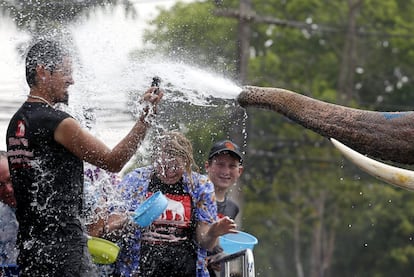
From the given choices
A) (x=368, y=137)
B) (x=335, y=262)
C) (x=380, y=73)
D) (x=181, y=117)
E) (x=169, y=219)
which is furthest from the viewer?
(x=335, y=262)

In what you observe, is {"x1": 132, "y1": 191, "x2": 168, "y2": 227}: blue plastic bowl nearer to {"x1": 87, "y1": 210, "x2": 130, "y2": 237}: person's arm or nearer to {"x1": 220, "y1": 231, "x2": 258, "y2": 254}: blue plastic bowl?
{"x1": 87, "y1": 210, "x2": 130, "y2": 237}: person's arm

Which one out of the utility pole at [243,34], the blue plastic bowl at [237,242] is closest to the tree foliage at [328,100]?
the utility pole at [243,34]

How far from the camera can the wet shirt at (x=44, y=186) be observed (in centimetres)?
547

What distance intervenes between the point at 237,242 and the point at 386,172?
2.82 m

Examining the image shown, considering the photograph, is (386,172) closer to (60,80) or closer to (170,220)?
(60,80)

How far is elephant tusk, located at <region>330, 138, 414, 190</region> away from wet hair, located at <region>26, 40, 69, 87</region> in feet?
5.57

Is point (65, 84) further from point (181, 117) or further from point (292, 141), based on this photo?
point (292, 141)

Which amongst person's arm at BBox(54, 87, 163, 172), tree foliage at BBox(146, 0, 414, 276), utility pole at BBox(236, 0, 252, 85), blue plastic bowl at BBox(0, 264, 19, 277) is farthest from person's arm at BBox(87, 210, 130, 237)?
tree foliage at BBox(146, 0, 414, 276)

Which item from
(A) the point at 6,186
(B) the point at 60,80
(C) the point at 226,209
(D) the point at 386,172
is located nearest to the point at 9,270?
(A) the point at 6,186

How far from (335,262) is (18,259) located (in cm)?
4042

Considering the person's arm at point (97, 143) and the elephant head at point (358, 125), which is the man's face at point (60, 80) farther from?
the elephant head at point (358, 125)

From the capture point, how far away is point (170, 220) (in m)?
6.86

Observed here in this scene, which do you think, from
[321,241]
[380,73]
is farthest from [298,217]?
[380,73]

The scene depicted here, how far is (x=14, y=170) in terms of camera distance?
5.58 meters
